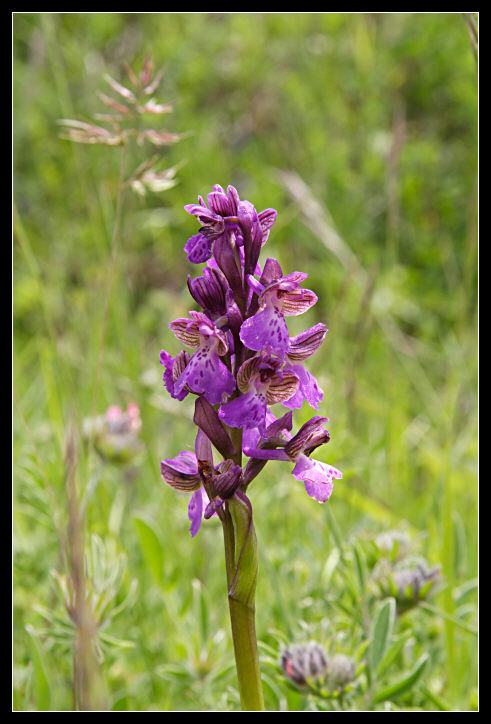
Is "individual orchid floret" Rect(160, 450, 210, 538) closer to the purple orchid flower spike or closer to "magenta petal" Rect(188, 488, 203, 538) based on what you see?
"magenta petal" Rect(188, 488, 203, 538)

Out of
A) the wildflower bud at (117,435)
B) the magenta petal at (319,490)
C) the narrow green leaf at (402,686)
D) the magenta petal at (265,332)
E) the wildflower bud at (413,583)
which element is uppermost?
the wildflower bud at (117,435)

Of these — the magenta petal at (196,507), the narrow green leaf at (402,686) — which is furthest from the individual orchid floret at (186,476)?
the narrow green leaf at (402,686)

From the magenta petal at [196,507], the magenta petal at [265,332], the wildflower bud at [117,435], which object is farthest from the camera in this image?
the wildflower bud at [117,435]

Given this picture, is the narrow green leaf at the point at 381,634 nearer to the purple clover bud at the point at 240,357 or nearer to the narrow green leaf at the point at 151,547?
the purple clover bud at the point at 240,357

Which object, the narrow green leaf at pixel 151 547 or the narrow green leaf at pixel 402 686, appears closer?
the narrow green leaf at pixel 402 686
